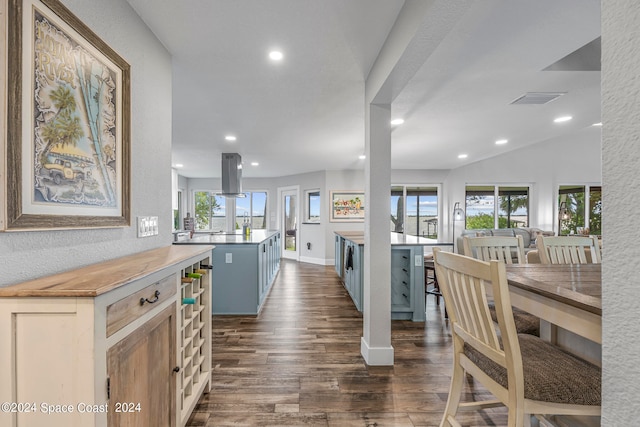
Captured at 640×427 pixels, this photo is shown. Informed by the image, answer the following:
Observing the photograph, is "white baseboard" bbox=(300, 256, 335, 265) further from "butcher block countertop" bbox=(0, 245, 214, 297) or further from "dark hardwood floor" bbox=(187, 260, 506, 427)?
"butcher block countertop" bbox=(0, 245, 214, 297)

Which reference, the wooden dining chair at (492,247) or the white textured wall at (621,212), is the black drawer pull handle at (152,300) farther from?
the wooden dining chair at (492,247)

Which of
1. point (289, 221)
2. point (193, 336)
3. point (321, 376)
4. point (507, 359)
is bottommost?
point (321, 376)

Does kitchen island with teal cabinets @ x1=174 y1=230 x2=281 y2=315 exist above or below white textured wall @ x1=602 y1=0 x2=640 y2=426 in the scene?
below

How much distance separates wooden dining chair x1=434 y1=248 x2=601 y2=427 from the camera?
1.08 meters

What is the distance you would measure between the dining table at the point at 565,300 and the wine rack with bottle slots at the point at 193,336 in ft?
5.23

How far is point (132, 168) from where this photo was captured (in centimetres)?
163

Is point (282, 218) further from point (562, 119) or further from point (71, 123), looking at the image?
point (71, 123)

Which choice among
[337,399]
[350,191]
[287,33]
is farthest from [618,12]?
[350,191]

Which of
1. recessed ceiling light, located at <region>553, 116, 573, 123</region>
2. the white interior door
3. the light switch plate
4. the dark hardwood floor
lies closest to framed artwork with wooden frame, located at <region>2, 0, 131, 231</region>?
the light switch plate

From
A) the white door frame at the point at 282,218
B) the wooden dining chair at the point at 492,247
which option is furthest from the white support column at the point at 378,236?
the white door frame at the point at 282,218

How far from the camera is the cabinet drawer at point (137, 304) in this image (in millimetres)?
918

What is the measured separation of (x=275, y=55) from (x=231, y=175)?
3.33 metres

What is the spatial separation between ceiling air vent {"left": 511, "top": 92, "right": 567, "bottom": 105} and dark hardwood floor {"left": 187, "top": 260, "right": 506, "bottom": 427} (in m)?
2.51

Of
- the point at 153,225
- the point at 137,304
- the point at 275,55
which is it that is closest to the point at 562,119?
the point at 275,55
